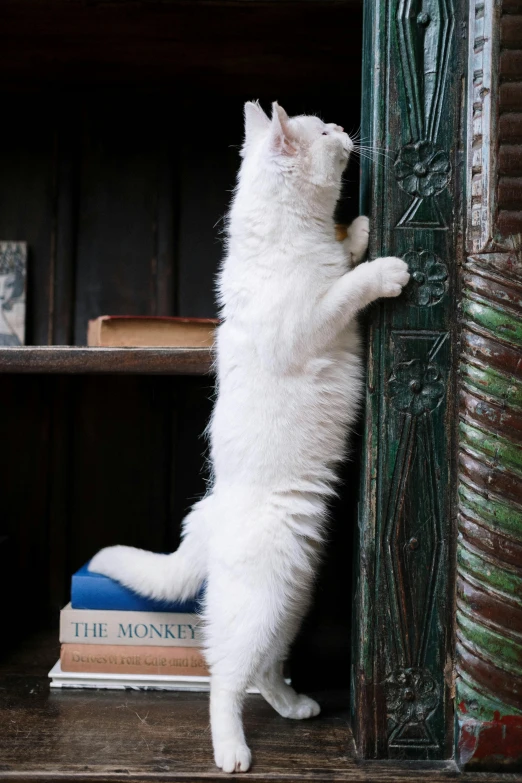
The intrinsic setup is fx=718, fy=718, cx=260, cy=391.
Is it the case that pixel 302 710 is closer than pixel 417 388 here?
No

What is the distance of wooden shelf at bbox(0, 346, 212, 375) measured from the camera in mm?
1215

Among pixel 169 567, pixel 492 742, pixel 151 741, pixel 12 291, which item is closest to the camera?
pixel 492 742

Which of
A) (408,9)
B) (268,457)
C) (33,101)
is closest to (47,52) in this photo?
(33,101)

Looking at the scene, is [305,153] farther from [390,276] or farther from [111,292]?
[111,292]

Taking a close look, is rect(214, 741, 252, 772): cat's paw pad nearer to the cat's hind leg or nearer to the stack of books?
the cat's hind leg

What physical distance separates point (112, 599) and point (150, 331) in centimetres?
51

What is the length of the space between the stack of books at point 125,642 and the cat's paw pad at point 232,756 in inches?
11.0

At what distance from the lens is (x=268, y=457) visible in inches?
44.6

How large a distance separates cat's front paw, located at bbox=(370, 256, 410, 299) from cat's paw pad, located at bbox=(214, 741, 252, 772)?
0.71 m

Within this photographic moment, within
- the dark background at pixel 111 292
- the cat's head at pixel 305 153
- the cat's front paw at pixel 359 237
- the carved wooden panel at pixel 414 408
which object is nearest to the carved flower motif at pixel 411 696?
the carved wooden panel at pixel 414 408

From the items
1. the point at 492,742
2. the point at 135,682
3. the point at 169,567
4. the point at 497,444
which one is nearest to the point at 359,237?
the point at 497,444

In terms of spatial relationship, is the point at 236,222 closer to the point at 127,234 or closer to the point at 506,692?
the point at 127,234

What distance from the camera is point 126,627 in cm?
135

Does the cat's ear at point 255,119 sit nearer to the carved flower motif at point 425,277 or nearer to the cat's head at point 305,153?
the cat's head at point 305,153
